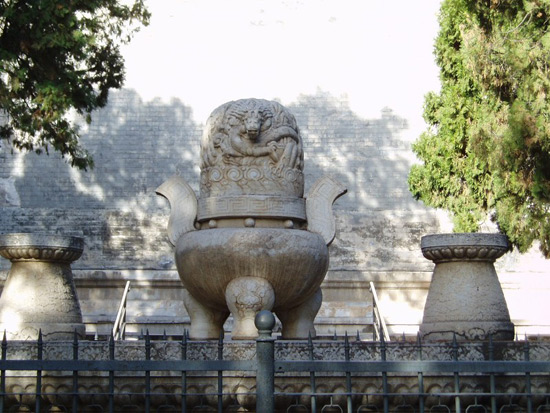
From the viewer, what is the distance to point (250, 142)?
20.9 feet

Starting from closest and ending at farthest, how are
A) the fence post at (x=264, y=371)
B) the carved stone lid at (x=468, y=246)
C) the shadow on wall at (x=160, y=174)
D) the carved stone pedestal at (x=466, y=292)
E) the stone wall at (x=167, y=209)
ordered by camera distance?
the fence post at (x=264, y=371) < the carved stone pedestal at (x=466, y=292) < the carved stone lid at (x=468, y=246) < the stone wall at (x=167, y=209) < the shadow on wall at (x=160, y=174)

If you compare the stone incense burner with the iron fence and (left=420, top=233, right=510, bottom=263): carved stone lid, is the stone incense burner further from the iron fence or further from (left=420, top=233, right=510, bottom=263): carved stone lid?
the iron fence

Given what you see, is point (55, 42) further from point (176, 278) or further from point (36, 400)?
point (36, 400)

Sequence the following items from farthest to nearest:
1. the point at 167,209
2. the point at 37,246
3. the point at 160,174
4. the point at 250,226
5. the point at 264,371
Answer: the point at 160,174 < the point at 167,209 < the point at 37,246 < the point at 250,226 < the point at 264,371

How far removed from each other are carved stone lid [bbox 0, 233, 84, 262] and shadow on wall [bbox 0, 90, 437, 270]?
9.51 meters

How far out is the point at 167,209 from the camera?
55.4 ft

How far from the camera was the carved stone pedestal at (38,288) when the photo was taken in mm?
6762

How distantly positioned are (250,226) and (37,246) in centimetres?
192

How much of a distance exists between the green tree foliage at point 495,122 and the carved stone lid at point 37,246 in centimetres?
496

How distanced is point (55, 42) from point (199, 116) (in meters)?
7.43

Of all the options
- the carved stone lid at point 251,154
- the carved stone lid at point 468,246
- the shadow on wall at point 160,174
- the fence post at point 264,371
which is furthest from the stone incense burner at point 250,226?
the shadow on wall at point 160,174

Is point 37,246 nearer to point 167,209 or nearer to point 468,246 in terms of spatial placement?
Answer: point 468,246

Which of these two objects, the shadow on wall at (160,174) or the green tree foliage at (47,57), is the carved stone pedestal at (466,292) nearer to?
the green tree foliage at (47,57)

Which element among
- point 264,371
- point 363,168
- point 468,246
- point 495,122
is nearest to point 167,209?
point 363,168
